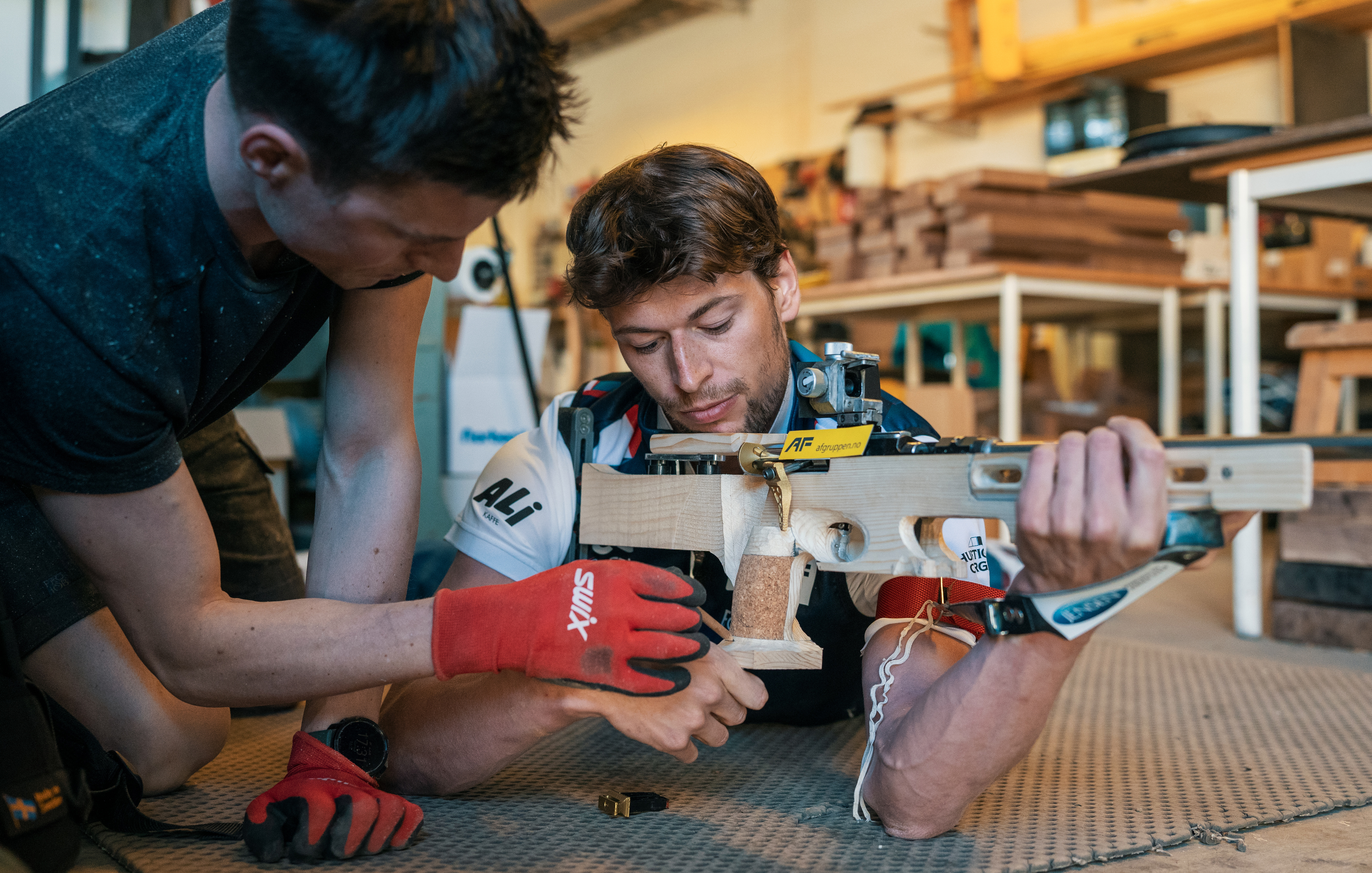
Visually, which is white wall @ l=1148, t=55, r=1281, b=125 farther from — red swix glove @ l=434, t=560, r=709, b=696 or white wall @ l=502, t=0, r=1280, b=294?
red swix glove @ l=434, t=560, r=709, b=696

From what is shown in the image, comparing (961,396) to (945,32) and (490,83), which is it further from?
A: (945,32)

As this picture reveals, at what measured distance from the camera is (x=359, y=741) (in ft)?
4.12

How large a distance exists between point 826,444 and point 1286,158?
6.26ft

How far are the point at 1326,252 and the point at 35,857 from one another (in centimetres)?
476

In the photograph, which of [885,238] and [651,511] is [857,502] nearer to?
[651,511]

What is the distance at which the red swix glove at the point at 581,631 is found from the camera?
1.01 m

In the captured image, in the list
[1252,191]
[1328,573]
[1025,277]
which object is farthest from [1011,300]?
[1328,573]

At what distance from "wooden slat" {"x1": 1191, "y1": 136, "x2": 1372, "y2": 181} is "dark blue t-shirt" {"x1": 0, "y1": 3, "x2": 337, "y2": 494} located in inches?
89.2

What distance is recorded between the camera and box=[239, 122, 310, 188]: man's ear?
90 cm

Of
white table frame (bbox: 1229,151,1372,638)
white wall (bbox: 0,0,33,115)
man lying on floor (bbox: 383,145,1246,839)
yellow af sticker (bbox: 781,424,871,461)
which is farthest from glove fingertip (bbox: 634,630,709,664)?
white wall (bbox: 0,0,33,115)

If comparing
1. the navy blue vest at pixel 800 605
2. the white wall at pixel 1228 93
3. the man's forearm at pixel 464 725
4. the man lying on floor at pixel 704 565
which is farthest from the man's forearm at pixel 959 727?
the white wall at pixel 1228 93

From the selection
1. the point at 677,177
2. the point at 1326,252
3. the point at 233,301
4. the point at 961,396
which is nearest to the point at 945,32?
the point at 1326,252

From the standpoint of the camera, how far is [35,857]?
0.94 m

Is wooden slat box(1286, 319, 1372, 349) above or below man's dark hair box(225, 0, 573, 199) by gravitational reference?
below
